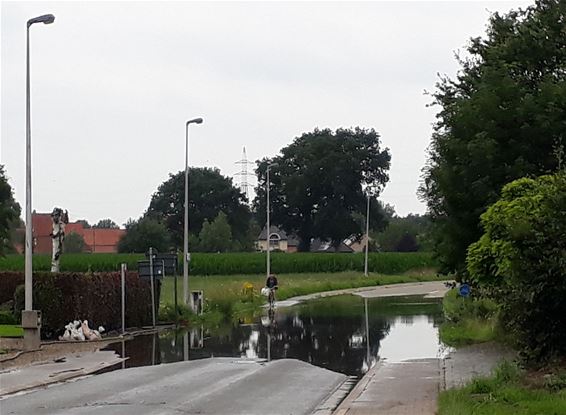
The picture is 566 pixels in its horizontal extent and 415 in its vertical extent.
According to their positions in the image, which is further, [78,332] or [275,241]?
[275,241]

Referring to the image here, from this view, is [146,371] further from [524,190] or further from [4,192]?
[4,192]

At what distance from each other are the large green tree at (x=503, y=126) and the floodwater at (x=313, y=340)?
330 centimetres

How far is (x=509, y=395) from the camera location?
13.0 meters

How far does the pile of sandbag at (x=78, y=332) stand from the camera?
27078 millimetres

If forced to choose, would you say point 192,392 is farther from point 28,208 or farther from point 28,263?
point 28,208

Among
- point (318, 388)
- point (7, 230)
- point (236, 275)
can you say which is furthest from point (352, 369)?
point (236, 275)

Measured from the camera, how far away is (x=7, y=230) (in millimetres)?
67688

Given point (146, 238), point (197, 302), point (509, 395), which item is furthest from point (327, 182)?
point (509, 395)

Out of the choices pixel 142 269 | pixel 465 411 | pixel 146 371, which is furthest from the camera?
pixel 142 269

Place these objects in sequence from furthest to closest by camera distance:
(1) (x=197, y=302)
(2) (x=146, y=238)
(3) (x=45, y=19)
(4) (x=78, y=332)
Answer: (2) (x=146, y=238)
(1) (x=197, y=302)
(4) (x=78, y=332)
(3) (x=45, y=19)

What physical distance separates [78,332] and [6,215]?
4211cm

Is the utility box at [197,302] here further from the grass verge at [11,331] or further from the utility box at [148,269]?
the grass verge at [11,331]

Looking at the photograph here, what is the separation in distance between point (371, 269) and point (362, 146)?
2239 cm

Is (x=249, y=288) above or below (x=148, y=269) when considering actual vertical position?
below
